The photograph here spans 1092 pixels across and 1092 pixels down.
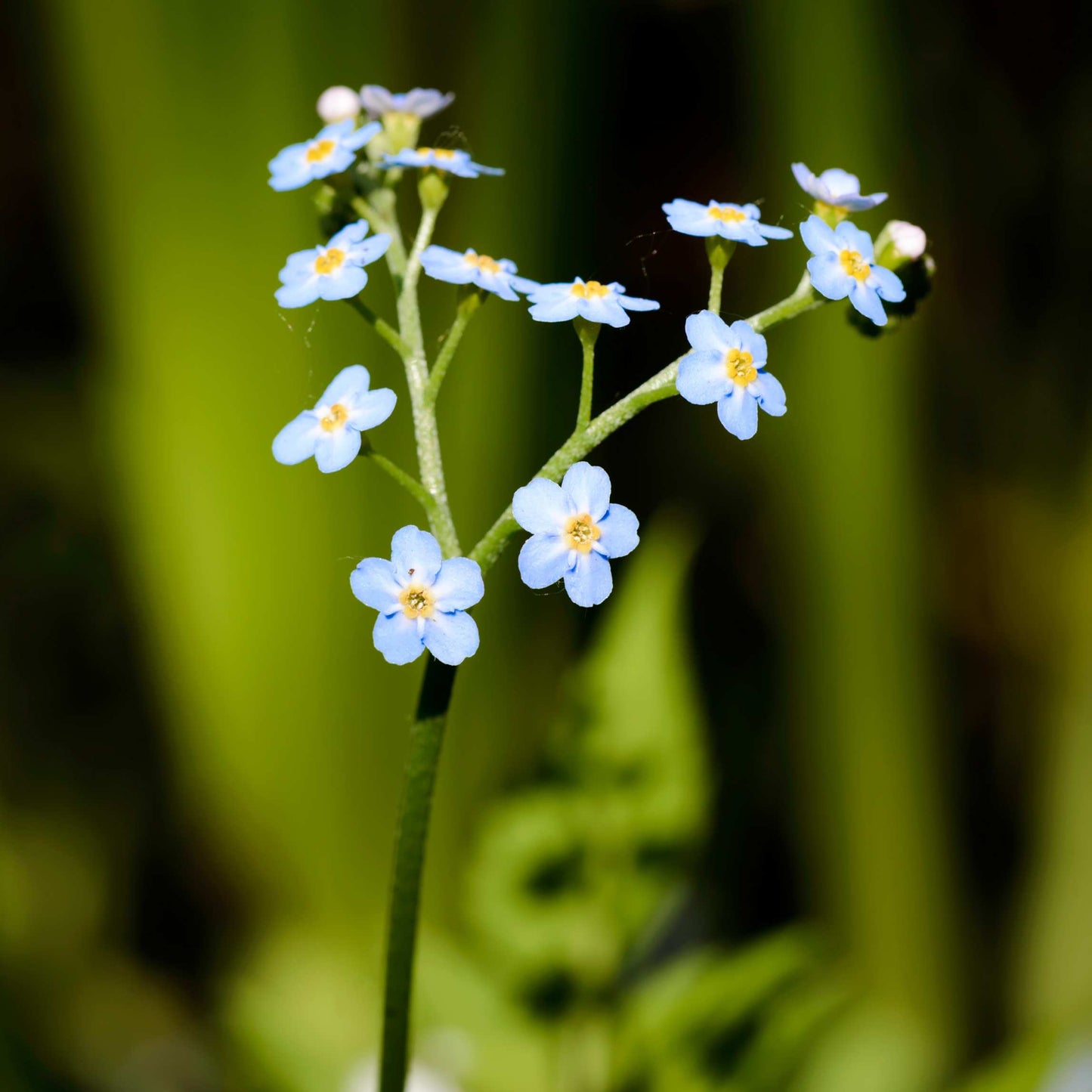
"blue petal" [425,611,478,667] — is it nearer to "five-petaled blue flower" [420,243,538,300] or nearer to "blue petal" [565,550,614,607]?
"blue petal" [565,550,614,607]

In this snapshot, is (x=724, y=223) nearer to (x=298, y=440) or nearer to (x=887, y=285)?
(x=887, y=285)

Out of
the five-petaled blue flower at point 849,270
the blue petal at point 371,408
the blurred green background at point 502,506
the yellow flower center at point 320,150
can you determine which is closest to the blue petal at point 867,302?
the five-petaled blue flower at point 849,270

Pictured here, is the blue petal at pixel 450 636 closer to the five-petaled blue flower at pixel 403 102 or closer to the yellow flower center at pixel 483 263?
the yellow flower center at pixel 483 263

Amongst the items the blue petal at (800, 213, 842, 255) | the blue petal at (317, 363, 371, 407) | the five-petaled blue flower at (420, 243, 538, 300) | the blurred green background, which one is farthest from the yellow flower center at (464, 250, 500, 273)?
the blurred green background

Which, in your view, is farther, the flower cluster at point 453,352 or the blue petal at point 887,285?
the blue petal at point 887,285

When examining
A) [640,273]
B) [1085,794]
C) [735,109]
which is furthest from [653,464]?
[1085,794]

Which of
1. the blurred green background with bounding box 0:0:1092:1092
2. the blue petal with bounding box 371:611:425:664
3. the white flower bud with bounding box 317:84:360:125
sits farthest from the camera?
the blurred green background with bounding box 0:0:1092:1092

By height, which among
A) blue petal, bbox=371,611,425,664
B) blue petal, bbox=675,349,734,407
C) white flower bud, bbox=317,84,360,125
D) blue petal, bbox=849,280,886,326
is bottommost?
blue petal, bbox=371,611,425,664
